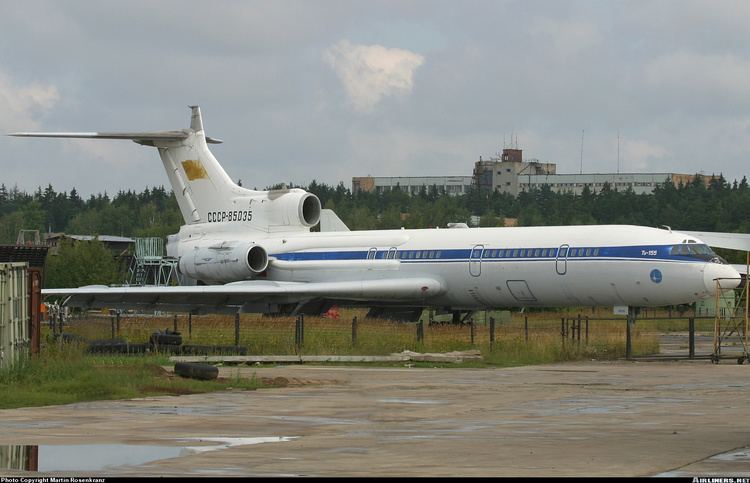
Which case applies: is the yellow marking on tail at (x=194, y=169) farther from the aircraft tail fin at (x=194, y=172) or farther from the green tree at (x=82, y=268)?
the green tree at (x=82, y=268)

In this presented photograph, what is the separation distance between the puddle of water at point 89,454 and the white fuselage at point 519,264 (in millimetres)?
22684

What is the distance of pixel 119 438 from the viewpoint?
12.4 m

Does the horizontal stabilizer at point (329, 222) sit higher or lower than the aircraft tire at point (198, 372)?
higher

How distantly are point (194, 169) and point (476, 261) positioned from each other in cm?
1408

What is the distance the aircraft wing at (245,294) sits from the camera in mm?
38156

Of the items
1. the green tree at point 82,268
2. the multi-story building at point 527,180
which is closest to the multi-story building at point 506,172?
the multi-story building at point 527,180

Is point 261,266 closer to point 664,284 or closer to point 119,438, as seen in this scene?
point 664,284

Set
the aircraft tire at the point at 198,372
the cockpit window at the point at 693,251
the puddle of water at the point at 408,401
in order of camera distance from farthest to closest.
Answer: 1. the cockpit window at the point at 693,251
2. the aircraft tire at the point at 198,372
3. the puddle of water at the point at 408,401

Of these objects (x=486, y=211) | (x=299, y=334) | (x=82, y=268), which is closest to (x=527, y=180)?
(x=486, y=211)

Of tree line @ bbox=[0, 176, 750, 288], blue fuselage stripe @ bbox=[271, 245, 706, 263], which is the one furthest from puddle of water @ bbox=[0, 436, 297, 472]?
tree line @ bbox=[0, 176, 750, 288]

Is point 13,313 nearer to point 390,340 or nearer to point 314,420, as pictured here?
point 314,420

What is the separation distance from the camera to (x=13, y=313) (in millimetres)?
19266

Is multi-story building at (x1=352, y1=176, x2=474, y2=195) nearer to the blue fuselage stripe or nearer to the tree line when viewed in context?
the tree line

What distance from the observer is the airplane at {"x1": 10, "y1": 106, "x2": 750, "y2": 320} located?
33.8m
